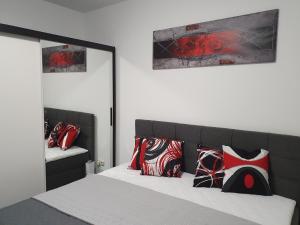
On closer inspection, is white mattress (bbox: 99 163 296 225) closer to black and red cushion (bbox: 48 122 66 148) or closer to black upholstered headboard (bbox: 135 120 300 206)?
black upholstered headboard (bbox: 135 120 300 206)

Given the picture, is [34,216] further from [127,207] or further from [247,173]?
[247,173]

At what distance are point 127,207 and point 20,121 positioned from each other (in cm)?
132

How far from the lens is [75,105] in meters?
2.77

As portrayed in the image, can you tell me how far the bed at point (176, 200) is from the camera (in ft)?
4.88

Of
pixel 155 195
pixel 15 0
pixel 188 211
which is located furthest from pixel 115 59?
pixel 188 211

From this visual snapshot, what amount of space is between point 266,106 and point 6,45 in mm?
2314

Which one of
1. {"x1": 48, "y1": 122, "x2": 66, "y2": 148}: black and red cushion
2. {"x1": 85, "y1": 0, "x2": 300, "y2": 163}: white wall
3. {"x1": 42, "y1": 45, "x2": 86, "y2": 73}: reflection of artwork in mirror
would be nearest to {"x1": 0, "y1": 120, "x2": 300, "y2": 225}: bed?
{"x1": 85, "y1": 0, "x2": 300, "y2": 163}: white wall

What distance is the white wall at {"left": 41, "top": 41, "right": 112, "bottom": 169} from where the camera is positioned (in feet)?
8.54

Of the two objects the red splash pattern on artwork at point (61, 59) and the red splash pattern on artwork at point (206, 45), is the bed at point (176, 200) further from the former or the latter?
the red splash pattern on artwork at point (61, 59)

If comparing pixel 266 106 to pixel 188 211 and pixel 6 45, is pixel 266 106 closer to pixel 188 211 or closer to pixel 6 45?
pixel 188 211

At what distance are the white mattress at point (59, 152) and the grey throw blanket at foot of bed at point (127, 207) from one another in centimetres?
67

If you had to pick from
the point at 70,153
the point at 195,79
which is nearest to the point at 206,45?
the point at 195,79

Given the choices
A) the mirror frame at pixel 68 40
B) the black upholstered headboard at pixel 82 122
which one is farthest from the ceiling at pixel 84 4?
the black upholstered headboard at pixel 82 122

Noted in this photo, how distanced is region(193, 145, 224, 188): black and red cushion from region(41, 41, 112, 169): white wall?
1.36 m
